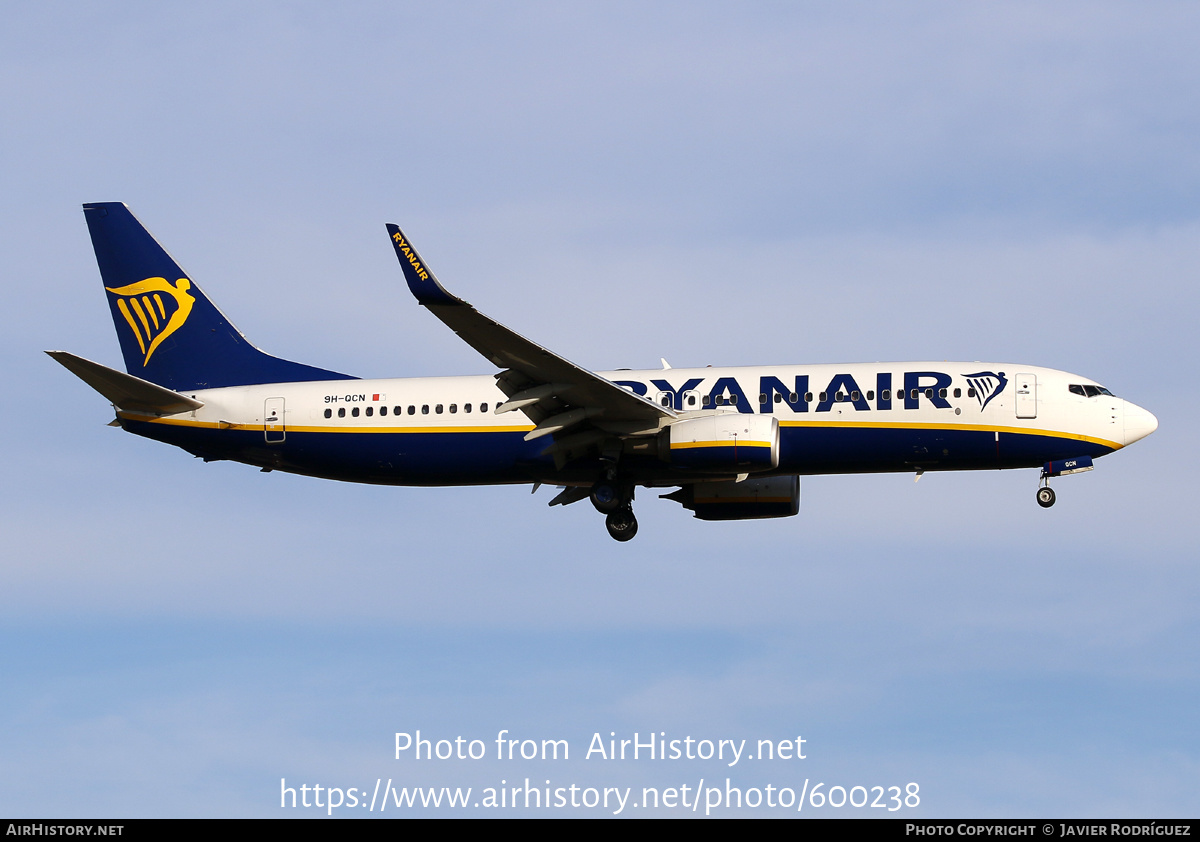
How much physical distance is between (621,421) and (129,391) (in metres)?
14.0

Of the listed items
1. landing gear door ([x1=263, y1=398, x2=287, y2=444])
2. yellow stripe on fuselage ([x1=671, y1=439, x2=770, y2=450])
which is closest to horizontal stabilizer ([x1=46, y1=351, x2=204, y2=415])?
landing gear door ([x1=263, y1=398, x2=287, y2=444])

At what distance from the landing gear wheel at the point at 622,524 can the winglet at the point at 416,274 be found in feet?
33.7

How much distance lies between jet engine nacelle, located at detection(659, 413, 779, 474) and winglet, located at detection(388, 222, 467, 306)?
7964 millimetres

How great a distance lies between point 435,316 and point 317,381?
1036 centimetres

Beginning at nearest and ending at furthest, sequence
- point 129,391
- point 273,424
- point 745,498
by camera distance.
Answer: point 129,391 → point 273,424 → point 745,498

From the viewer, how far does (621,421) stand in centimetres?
3794

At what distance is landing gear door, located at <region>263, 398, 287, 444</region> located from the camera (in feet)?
136

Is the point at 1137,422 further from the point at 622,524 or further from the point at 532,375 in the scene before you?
the point at 532,375

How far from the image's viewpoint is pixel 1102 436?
125 ft

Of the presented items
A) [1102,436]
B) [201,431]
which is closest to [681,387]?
[1102,436]

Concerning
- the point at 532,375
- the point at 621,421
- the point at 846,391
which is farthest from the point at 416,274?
the point at 846,391

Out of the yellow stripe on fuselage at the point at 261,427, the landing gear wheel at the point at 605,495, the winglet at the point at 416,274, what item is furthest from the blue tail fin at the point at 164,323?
the winglet at the point at 416,274

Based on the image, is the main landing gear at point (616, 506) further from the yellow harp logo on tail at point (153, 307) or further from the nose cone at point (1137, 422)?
the yellow harp logo on tail at point (153, 307)

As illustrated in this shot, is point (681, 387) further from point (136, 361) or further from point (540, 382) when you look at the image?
point (136, 361)
